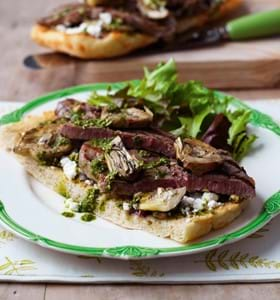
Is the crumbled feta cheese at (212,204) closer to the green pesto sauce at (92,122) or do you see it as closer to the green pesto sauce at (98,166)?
the green pesto sauce at (98,166)

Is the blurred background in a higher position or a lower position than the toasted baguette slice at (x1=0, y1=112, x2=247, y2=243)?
higher

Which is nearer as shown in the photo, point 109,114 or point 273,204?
point 273,204

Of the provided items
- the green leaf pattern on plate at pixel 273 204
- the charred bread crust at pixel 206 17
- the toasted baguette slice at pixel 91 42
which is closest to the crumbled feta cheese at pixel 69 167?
the green leaf pattern on plate at pixel 273 204

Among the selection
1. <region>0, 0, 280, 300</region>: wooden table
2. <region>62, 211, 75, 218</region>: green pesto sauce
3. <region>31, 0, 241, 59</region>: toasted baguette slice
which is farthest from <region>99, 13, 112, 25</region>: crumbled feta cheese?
<region>62, 211, 75, 218</region>: green pesto sauce

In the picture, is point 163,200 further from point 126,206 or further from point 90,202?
point 90,202

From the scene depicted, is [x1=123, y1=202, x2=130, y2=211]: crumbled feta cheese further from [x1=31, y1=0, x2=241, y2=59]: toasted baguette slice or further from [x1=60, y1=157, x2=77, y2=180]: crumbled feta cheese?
[x1=31, y1=0, x2=241, y2=59]: toasted baguette slice

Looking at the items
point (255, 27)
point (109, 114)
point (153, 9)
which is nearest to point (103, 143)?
point (109, 114)

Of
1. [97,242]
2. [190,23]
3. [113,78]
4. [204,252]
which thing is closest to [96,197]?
[97,242]
